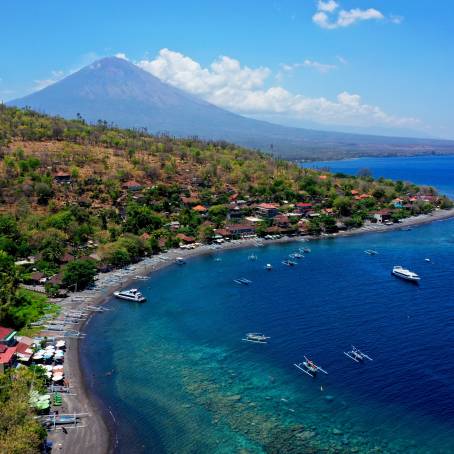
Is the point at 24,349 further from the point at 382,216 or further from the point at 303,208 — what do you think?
the point at 382,216

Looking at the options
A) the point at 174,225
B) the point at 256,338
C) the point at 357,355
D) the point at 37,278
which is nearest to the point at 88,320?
the point at 37,278

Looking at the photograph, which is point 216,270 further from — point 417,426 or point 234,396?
point 417,426

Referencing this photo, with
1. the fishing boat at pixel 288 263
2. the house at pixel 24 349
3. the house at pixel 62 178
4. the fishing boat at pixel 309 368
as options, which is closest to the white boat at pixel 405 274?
the fishing boat at pixel 288 263

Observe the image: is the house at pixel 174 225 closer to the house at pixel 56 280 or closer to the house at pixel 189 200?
the house at pixel 189 200

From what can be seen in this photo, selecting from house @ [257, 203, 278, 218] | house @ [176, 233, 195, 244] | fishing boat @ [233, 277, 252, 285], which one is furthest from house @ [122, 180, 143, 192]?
fishing boat @ [233, 277, 252, 285]

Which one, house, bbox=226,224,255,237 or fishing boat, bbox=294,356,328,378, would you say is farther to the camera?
house, bbox=226,224,255,237

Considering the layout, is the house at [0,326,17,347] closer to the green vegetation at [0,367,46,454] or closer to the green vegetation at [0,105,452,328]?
the green vegetation at [0,105,452,328]
